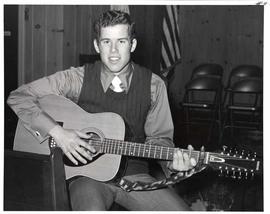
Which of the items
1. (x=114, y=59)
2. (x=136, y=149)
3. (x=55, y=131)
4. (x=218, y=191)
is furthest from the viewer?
(x=218, y=191)

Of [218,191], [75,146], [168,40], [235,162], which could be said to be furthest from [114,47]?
[168,40]

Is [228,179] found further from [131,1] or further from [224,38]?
[224,38]

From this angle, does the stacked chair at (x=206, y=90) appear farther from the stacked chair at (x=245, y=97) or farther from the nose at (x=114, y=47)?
the nose at (x=114, y=47)

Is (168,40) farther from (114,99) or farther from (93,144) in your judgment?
(93,144)

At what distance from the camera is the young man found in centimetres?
178

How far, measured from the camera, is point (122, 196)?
1.77 m

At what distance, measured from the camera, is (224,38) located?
688 cm

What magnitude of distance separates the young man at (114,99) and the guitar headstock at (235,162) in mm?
230

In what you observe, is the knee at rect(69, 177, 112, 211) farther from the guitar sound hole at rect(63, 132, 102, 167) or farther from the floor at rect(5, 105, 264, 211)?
the floor at rect(5, 105, 264, 211)

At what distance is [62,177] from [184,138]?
11.3 feet

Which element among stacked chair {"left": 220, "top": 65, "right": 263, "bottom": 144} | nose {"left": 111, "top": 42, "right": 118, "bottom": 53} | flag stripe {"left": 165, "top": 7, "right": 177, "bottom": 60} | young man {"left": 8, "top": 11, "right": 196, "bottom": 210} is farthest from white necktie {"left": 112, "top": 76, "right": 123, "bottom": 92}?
flag stripe {"left": 165, "top": 7, "right": 177, "bottom": 60}

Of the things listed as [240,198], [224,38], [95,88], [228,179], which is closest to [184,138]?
[228,179]

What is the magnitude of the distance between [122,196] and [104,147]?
0.73 feet

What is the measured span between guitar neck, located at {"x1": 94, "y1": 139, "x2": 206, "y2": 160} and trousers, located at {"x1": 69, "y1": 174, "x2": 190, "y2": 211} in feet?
0.49
